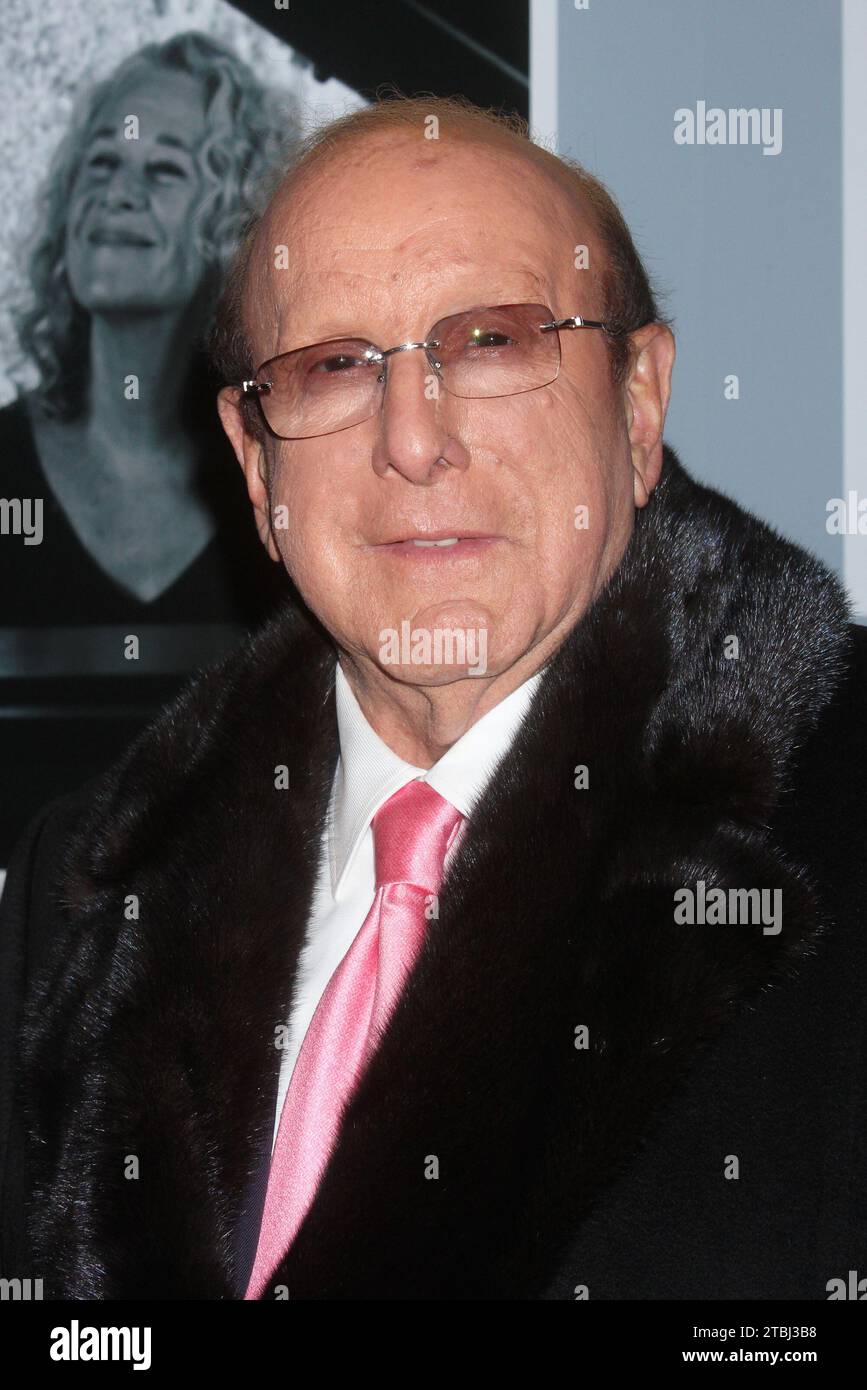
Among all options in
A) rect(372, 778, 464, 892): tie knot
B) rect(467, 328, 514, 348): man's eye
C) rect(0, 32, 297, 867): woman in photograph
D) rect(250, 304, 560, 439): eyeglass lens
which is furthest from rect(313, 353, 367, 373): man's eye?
rect(0, 32, 297, 867): woman in photograph

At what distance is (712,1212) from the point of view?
109cm

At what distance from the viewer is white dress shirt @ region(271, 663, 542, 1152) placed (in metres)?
1.34

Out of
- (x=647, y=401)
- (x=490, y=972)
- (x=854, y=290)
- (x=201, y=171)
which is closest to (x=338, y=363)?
(x=647, y=401)

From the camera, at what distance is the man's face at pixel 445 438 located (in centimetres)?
129

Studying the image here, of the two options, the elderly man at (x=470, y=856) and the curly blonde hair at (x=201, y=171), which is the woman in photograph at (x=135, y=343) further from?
the elderly man at (x=470, y=856)

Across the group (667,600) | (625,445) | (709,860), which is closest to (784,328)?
(625,445)

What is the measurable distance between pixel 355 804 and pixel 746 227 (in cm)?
95

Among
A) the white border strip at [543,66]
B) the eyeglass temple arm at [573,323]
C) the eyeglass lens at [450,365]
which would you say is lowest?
the eyeglass lens at [450,365]

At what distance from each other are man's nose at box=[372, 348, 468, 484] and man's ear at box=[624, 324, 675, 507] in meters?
0.23

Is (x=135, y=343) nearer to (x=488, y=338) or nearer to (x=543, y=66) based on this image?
(x=543, y=66)

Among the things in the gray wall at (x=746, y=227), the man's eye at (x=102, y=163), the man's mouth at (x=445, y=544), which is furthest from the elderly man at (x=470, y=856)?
the man's eye at (x=102, y=163)

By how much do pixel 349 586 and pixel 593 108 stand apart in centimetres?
89

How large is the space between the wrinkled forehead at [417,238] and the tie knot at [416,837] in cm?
44

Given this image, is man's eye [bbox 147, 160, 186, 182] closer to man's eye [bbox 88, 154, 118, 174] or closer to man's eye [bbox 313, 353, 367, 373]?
man's eye [bbox 88, 154, 118, 174]
